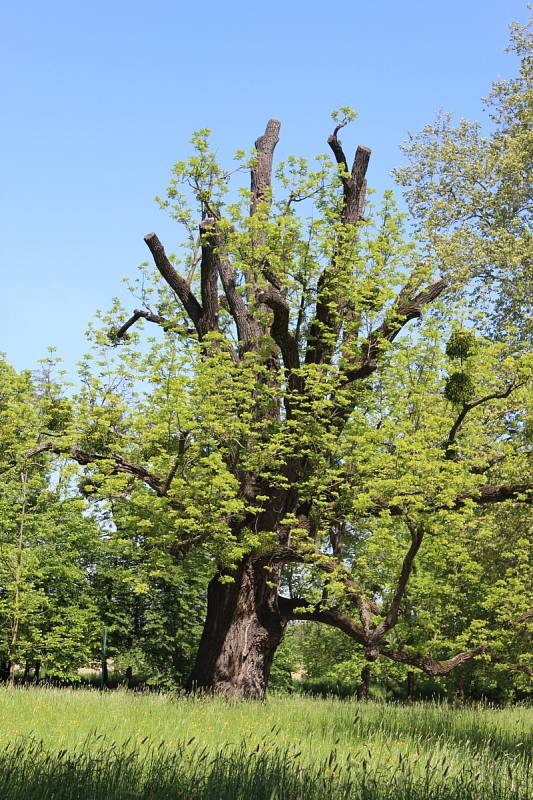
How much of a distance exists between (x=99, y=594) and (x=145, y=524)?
15.5m

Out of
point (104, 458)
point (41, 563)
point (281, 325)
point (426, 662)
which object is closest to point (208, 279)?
point (281, 325)

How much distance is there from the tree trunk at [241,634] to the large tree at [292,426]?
4cm

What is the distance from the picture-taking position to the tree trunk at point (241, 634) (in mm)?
18078

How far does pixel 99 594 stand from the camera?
102 feet

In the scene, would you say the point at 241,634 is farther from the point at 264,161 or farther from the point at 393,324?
the point at 264,161

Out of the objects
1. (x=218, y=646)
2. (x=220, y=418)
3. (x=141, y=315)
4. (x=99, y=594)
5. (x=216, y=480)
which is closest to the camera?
(x=216, y=480)

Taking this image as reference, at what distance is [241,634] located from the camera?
18.3m

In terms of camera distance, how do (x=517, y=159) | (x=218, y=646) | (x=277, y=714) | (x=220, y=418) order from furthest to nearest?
(x=517, y=159)
(x=218, y=646)
(x=220, y=418)
(x=277, y=714)

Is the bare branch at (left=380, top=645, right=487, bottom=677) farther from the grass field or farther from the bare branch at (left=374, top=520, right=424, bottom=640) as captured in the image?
the bare branch at (left=374, top=520, right=424, bottom=640)

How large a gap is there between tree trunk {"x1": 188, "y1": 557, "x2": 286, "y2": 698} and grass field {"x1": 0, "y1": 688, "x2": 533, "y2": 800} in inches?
51.7

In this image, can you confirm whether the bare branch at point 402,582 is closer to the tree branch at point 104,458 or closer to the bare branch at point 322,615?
the bare branch at point 322,615

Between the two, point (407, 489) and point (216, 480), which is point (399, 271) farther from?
point (216, 480)

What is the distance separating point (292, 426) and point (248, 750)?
894 cm

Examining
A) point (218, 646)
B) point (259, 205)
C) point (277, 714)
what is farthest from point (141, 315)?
point (277, 714)
